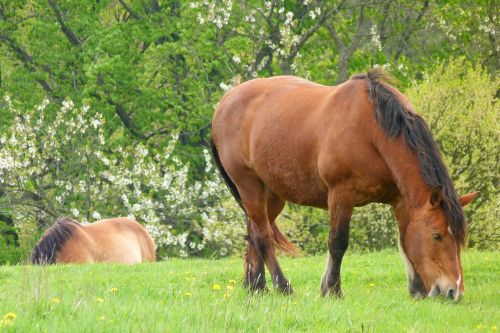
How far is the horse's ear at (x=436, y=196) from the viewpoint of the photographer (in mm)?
8095

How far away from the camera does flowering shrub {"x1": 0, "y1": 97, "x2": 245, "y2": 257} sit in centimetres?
2691

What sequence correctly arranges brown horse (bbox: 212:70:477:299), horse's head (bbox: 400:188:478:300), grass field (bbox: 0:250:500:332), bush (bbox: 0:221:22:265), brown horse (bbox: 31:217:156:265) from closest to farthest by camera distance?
grass field (bbox: 0:250:500:332)
horse's head (bbox: 400:188:478:300)
brown horse (bbox: 212:70:477:299)
brown horse (bbox: 31:217:156:265)
bush (bbox: 0:221:22:265)

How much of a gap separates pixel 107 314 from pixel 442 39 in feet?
86.9

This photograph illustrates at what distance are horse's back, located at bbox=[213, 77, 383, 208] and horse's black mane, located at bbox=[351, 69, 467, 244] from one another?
16cm

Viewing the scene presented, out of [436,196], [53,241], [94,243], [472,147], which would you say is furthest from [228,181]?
[472,147]

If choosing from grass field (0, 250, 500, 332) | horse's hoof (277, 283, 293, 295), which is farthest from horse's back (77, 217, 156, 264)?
horse's hoof (277, 283, 293, 295)

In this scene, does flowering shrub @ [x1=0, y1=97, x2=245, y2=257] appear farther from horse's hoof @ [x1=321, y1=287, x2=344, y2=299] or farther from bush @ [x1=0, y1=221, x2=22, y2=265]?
horse's hoof @ [x1=321, y1=287, x2=344, y2=299]

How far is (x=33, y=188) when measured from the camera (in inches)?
1118

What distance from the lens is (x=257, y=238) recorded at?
9516 millimetres

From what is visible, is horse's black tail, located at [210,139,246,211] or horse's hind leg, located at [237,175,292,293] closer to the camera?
horse's hind leg, located at [237,175,292,293]

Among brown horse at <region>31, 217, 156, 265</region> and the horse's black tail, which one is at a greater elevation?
the horse's black tail

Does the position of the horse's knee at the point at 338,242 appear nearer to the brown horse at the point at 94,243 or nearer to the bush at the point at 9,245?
the brown horse at the point at 94,243

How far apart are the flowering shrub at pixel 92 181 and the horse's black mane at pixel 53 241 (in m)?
10.3

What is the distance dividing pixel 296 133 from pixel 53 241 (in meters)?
7.52
